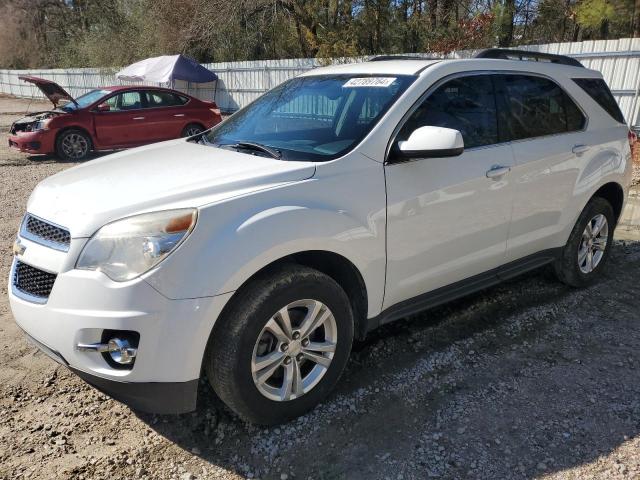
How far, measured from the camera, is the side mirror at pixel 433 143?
2.86 m

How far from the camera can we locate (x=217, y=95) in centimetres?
2241

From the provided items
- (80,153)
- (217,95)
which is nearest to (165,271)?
(80,153)

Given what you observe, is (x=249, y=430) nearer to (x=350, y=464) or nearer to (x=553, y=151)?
(x=350, y=464)

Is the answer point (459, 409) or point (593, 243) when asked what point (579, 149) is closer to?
point (593, 243)

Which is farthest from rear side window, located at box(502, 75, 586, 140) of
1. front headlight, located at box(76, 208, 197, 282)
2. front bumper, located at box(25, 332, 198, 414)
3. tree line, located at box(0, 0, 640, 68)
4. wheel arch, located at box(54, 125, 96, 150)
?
wheel arch, located at box(54, 125, 96, 150)

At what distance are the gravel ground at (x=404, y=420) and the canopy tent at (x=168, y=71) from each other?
1679 centimetres

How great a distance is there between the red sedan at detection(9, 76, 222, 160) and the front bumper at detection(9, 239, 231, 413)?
32.7 feet

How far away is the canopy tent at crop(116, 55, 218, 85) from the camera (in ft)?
62.5

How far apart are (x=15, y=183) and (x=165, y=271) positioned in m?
8.20

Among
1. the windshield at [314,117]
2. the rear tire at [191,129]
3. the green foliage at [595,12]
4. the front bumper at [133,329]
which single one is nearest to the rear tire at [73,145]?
the rear tire at [191,129]

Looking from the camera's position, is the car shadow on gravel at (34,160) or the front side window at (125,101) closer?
the car shadow on gravel at (34,160)

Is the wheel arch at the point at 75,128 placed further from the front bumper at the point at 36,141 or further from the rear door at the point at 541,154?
the rear door at the point at 541,154

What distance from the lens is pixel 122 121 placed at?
11828mm

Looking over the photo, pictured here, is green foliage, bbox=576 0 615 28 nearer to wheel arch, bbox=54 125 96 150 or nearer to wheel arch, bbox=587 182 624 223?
wheel arch, bbox=587 182 624 223
